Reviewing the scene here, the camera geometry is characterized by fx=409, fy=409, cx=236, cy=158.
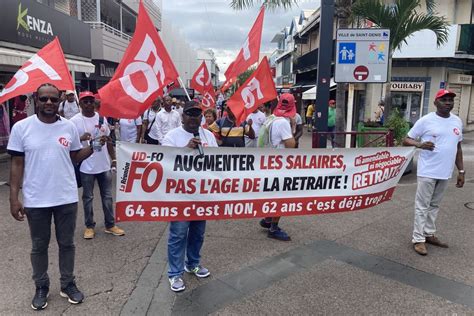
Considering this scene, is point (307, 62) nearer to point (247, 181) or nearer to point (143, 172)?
point (247, 181)

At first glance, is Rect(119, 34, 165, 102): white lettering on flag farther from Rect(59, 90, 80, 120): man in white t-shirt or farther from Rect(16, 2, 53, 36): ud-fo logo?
Rect(16, 2, 53, 36): ud-fo logo

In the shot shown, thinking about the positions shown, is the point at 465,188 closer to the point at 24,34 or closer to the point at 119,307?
the point at 119,307

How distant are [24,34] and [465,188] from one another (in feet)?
39.0

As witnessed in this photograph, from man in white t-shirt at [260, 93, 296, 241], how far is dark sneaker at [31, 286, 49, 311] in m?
2.70

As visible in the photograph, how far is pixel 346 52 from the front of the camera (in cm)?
777

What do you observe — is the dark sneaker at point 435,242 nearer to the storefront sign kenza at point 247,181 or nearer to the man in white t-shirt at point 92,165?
the storefront sign kenza at point 247,181

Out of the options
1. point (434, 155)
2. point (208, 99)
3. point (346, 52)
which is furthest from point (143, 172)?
point (208, 99)

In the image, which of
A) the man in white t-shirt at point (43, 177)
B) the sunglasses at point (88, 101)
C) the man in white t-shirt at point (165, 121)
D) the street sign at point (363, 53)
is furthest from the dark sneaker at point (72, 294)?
the street sign at point (363, 53)

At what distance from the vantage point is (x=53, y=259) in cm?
446

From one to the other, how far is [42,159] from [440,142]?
4132 millimetres

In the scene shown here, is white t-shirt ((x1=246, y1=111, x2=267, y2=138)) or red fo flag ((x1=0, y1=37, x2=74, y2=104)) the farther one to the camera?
white t-shirt ((x1=246, y1=111, x2=267, y2=138))

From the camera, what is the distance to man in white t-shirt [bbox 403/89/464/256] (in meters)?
4.66

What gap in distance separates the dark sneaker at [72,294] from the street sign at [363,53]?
602 centimetres

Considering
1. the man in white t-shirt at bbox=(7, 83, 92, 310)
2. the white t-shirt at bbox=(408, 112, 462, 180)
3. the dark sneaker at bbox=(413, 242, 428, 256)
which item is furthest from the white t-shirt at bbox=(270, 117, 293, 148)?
the man in white t-shirt at bbox=(7, 83, 92, 310)
